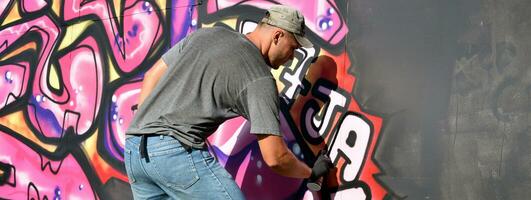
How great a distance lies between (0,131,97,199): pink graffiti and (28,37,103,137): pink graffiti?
0.85 ft

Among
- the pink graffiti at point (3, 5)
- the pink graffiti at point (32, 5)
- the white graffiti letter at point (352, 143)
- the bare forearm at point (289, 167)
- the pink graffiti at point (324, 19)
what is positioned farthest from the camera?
the pink graffiti at point (3, 5)

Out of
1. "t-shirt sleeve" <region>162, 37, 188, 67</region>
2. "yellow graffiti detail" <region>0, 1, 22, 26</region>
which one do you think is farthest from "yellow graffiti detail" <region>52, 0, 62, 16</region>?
"t-shirt sleeve" <region>162, 37, 188, 67</region>

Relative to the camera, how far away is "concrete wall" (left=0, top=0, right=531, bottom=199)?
3004 mm

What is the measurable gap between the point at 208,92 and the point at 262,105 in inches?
10.6

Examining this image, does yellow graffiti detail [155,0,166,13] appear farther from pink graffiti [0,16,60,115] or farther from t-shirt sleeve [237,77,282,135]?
t-shirt sleeve [237,77,282,135]

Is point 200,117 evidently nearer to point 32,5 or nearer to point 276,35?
point 276,35

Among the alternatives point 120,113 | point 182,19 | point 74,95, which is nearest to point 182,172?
point 182,19

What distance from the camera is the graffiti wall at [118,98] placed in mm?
3486

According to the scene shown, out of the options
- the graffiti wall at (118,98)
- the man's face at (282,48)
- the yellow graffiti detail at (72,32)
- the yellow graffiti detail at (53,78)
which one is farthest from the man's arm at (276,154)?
the yellow graffiti detail at (53,78)

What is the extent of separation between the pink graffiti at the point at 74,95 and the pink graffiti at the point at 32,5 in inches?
20.9

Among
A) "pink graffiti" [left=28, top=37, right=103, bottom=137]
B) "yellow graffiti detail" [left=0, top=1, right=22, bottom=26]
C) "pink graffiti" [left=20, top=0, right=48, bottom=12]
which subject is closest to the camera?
"pink graffiti" [left=28, top=37, right=103, bottom=137]

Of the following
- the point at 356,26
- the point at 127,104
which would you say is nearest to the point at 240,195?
the point at 356,26

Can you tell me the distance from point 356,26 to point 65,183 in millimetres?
2602

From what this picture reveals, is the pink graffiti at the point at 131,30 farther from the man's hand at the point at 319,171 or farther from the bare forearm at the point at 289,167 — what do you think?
the bare forearm at the point at 289,167
